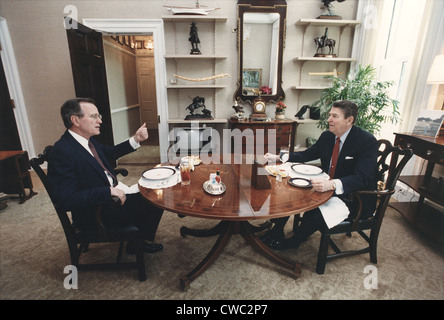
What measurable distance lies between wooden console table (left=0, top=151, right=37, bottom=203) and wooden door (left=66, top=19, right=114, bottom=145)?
95 centimetres

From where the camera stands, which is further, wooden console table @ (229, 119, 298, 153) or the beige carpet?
wooden console table @ (229, 119, 298, 153)

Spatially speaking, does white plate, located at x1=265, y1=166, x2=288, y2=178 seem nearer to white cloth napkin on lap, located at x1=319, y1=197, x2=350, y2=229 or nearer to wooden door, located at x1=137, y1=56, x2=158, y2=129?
white cloth napkin on lap, located at x1=319, y1=197, x2=350, y2=229

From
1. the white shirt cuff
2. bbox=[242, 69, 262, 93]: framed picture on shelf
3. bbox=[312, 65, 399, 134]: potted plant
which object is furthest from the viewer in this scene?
bbox=[242, 69, 262, 93]: framed picture on shelf

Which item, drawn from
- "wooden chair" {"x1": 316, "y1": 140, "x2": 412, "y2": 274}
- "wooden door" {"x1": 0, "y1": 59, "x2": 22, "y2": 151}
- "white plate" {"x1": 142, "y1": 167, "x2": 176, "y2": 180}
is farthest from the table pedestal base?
"wooden door" {"x1": 0, "y1": 59, "x2": 22, "y2": 151}

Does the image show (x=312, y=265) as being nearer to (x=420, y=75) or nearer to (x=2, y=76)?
(x=420, y=75)

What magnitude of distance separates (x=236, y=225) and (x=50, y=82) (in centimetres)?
380

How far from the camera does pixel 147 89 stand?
23.2 ft

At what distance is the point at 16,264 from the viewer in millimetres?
1871

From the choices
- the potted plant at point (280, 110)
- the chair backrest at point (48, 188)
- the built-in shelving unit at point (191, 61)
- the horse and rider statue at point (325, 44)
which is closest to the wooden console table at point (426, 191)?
the potted plant at point (280, 110)

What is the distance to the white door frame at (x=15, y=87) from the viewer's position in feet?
11.7

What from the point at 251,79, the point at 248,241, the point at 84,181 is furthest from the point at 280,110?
the point at 84,181

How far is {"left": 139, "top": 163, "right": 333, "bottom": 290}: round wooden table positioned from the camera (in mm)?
1273

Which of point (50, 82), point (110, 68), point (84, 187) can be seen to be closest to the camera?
point (84, 187)

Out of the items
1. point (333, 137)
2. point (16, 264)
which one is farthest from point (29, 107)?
point (333, 137)
